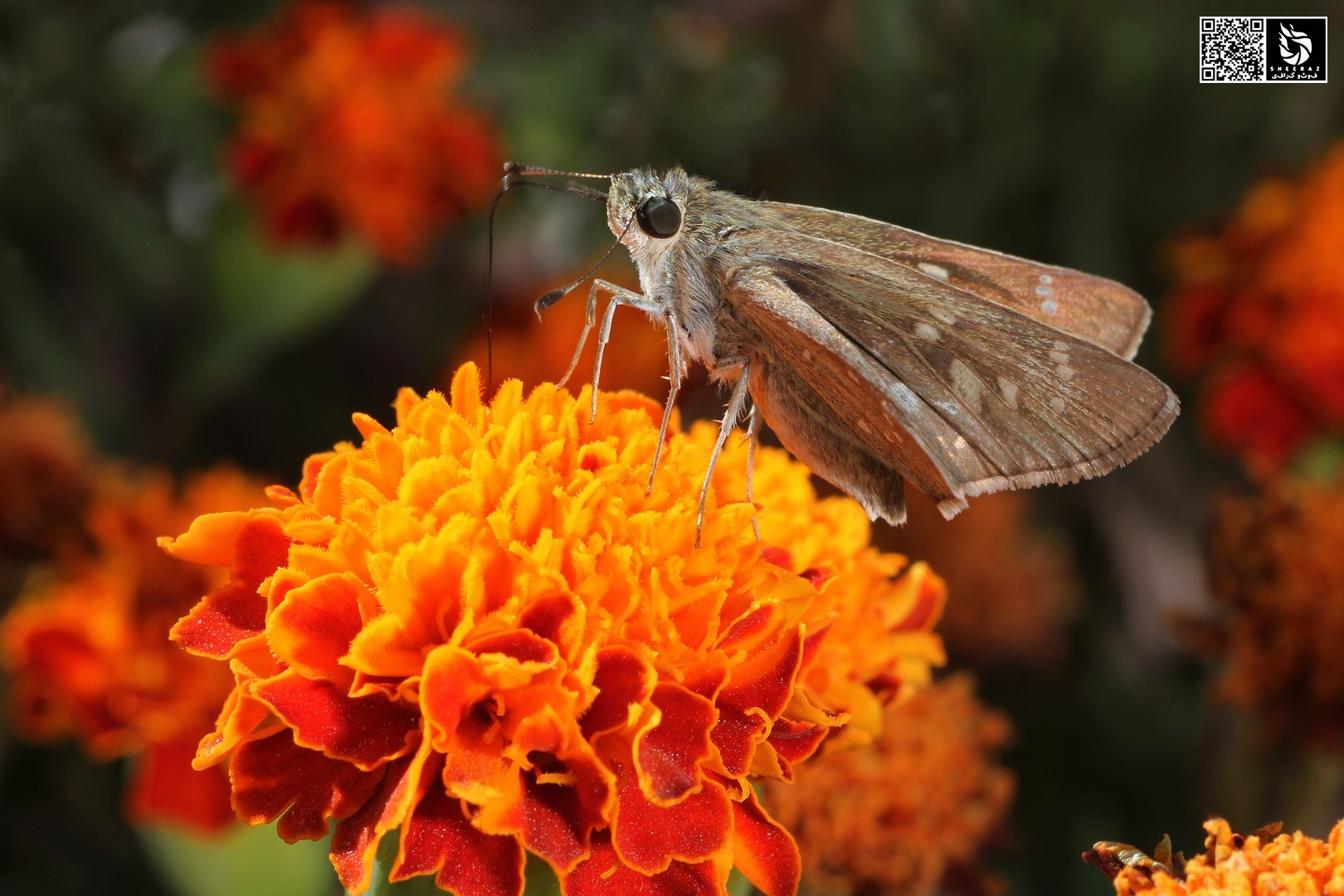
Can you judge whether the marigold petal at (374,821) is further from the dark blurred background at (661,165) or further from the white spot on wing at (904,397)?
the dark blurred background at (661,165)

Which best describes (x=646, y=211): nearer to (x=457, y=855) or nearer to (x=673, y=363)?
(x=673, y=363)

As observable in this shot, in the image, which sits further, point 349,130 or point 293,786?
point 349,130

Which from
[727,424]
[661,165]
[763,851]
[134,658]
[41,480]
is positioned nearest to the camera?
[763,851]

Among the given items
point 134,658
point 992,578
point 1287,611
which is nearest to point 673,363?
point 134,658

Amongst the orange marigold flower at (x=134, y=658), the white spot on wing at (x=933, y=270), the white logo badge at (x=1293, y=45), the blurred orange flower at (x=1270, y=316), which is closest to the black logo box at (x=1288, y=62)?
the white logo badge at (x=1293, y=45)

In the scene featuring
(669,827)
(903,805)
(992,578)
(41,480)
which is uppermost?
(669,827)

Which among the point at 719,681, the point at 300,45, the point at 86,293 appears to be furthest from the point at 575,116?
the point at 719,681

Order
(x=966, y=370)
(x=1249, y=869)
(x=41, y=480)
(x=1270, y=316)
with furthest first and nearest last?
1. (x=1270, y=316)
2. (x=41, y=480)
3. (x=966, y=370)
4. (x=1249, y=869)

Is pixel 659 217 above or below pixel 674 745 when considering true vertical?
above
